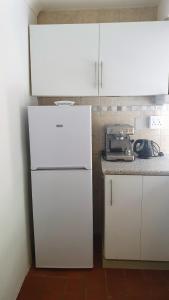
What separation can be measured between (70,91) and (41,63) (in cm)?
34

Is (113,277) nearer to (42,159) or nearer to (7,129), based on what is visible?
(42,159)

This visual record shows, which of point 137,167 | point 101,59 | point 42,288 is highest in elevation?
point 101,59

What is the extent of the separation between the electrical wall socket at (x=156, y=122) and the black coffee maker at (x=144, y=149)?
0.54 feet

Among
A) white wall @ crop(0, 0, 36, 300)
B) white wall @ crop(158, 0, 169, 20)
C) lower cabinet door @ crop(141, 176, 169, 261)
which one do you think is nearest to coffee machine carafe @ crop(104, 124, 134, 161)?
lower cabinet door @ crop(141, 176, 169, 261)

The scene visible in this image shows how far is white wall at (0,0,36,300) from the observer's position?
5.21 feet

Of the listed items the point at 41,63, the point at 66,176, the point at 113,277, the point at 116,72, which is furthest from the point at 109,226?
the point at 41,63

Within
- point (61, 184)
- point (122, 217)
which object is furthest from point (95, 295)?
point (61, 184)

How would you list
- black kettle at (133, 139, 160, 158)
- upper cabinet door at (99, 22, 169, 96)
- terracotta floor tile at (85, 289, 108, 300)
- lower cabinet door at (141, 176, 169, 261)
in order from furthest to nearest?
black kettle at (133, 139, 160, 158)
upper cabinet door at (99, 22, 169, 96)
lower cabinet door at (141, 176, 169, 261)
terracotta floor tile at (85, 289, 108, 300)

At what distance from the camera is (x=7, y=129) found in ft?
5.46

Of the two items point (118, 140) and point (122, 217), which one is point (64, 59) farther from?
point (122, 217)

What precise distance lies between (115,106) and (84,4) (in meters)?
0.98

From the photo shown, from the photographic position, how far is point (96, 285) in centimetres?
195

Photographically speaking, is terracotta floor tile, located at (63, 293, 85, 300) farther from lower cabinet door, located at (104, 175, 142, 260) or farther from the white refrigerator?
lower cabinet door, located at (104, 175, 142, 260)

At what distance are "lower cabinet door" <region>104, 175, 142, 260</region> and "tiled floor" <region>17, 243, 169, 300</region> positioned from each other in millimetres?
152
